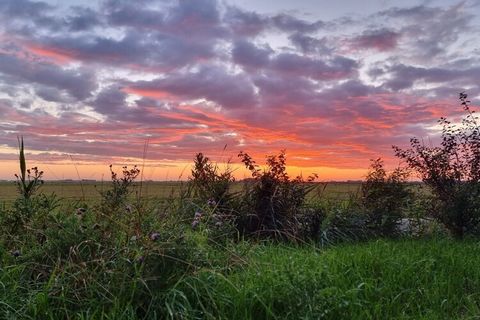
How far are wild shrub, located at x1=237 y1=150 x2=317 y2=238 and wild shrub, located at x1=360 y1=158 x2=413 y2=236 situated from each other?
4.04 ft

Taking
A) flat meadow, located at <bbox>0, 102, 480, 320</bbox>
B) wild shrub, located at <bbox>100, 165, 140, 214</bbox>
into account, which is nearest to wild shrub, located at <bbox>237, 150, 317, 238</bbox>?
flat meadow, located at <bbox>0, 102, 480, 320</bbox>

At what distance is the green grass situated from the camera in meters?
4.69

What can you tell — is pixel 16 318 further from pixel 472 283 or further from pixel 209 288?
pixel 472 283

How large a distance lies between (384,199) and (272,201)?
2.48 meters

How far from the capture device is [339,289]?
5164 millimetres

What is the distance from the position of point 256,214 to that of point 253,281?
464 cm

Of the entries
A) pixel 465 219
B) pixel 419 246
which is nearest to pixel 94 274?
pixel 419 246

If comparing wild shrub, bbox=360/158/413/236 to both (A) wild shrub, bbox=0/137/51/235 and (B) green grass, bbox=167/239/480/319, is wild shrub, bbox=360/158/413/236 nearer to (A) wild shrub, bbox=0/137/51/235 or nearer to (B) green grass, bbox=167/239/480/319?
(B) green grass, bbox=167/239/480/319

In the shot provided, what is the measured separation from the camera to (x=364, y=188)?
11445 millimetres

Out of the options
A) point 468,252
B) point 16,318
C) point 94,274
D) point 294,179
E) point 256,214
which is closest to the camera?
point 16,318

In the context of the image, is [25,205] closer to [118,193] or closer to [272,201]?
[118,193]

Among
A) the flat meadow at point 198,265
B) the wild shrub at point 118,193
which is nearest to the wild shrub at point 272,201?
the flat meadow at point 198,265

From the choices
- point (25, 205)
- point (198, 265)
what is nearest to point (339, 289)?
point (198, 265)

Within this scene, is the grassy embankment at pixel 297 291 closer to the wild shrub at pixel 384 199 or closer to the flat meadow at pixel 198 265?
the flat meadow at pixel 198 265
